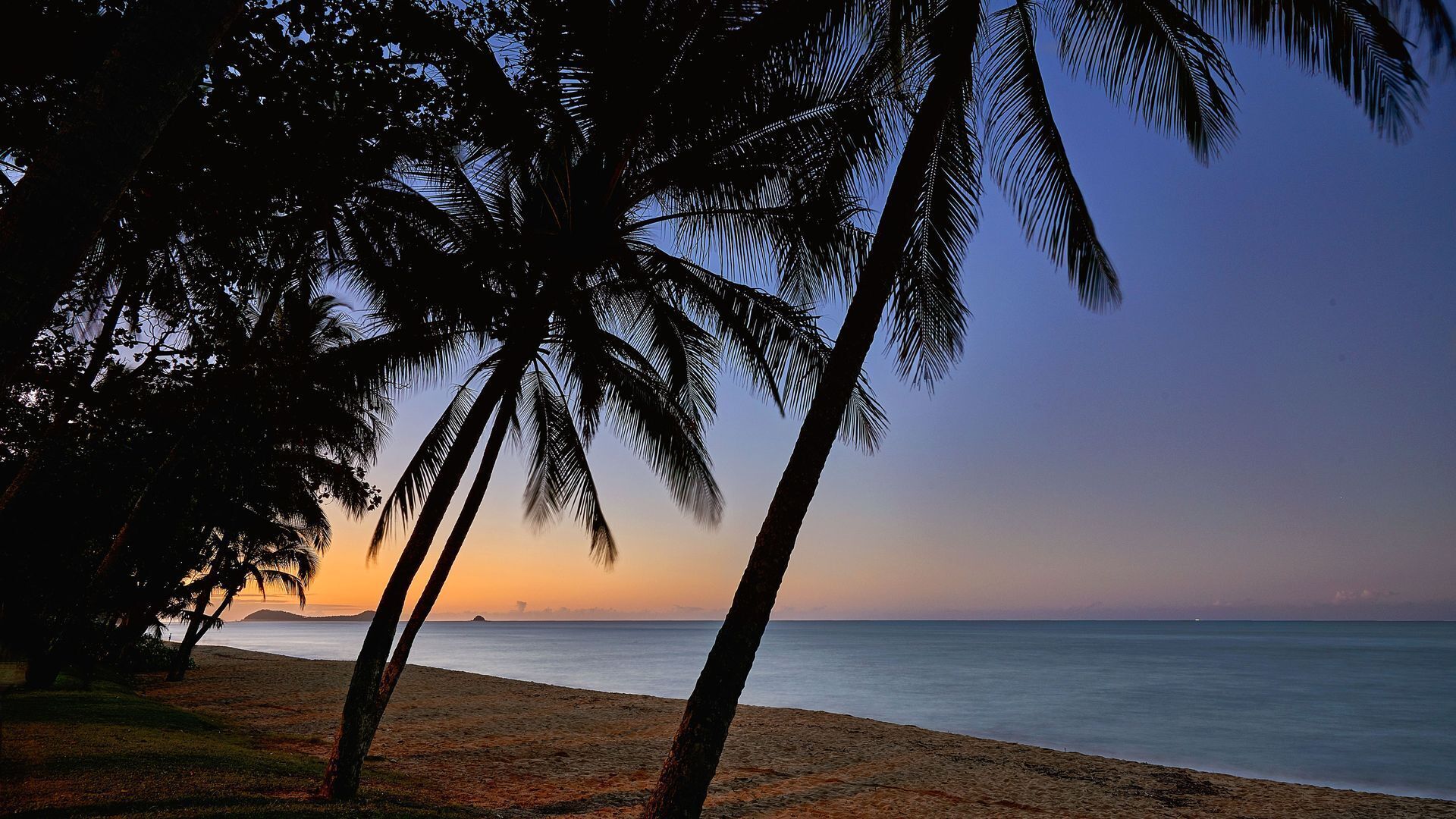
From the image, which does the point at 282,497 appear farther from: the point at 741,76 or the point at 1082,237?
the point at 1082,237

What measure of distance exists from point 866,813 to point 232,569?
51.8 ft

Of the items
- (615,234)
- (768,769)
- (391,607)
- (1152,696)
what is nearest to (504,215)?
(615,234)

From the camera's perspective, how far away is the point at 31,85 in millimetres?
4652

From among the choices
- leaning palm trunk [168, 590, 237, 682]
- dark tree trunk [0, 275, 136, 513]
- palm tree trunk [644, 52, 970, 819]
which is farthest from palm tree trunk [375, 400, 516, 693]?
leaning palm trunk [168, 590, 237, 682]

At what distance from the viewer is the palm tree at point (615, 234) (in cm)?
611

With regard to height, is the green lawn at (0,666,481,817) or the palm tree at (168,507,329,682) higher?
the palm tree at (168,507,329,682)

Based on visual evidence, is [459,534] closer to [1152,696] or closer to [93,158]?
[93,158]

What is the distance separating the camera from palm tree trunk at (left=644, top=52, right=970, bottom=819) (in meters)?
3.82

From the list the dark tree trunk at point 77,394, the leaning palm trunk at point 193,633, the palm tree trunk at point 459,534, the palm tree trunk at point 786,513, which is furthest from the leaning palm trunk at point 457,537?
the leaning palm trunk at point 193,633

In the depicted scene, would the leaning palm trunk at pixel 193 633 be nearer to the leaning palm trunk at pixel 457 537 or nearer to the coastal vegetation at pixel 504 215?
the coastal vegetation at pixel 504 215

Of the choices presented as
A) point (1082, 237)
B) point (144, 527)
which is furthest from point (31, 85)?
point (144, 527)

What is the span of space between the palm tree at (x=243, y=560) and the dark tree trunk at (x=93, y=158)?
1556 centimetres

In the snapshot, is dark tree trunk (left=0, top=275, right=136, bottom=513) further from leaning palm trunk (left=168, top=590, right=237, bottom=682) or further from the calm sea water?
the calm sea water

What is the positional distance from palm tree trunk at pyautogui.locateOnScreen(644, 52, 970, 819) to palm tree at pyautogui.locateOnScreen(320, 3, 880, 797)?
5.39ft
